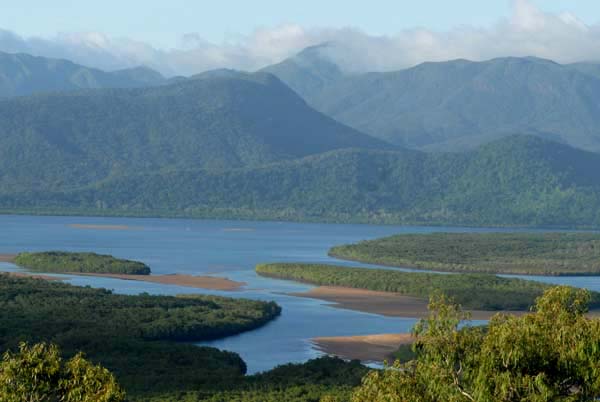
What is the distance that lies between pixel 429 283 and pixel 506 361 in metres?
107

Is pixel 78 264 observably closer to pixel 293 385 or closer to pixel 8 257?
pixel 8 257

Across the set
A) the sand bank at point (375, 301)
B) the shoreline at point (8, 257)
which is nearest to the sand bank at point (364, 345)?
the sand bank at point (375, 301)

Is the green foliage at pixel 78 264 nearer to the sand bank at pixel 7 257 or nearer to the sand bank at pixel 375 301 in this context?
the sand bank at pixel 7 257

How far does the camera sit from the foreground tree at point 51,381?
3419 centimetres

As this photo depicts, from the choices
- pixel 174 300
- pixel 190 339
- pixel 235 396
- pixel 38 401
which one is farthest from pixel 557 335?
pixel 174 300

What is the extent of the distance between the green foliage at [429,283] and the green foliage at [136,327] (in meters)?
24.8

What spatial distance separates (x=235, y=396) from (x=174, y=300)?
47767mm

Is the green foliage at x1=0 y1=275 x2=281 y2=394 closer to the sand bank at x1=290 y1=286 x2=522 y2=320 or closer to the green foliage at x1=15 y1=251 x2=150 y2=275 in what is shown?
the sand bank at x1=290 y1=286 x2=522 y2=320

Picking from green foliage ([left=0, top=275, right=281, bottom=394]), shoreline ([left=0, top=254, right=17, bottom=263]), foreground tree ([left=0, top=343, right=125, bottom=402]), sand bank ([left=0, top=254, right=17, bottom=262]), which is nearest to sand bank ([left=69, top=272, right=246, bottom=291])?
green foliage ([left=0, top=275, right=281, bottom=394])

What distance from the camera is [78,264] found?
509 ft

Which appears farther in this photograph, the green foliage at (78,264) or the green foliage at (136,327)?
the green foliage at (78,264)

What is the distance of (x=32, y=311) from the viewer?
3910 inches

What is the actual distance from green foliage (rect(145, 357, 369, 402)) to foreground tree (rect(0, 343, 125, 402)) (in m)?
25.5

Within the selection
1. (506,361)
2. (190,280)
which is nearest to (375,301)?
(190,280)
